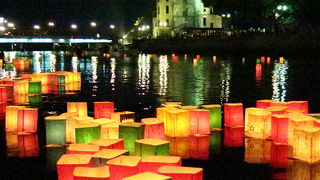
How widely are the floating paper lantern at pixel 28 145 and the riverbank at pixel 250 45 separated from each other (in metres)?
42.5

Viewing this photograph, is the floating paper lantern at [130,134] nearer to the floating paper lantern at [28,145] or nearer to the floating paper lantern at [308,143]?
the floating paper lantern at [28,145]

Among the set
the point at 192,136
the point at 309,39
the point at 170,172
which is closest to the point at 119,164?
the point at 170,172

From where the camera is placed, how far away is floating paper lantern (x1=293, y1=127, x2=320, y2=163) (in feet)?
24.0

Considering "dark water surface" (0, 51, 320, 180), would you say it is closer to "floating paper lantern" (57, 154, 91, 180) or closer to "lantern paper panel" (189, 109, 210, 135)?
"lantern paper panel" (189, 109, 210, 135)

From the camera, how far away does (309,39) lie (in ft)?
158

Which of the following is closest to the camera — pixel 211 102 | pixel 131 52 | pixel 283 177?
pixel 283 177

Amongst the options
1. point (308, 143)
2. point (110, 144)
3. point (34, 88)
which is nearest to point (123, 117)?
point (110, 144)

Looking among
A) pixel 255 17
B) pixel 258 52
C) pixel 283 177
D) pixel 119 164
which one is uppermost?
pixel 255 17

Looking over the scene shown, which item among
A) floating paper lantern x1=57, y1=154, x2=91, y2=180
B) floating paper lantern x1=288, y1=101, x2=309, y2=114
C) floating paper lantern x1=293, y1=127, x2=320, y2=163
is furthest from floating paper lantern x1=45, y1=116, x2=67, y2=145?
floating paper lantern x1=288, y1=101, x2=309, y2=114

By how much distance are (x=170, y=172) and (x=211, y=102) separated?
9279 mm

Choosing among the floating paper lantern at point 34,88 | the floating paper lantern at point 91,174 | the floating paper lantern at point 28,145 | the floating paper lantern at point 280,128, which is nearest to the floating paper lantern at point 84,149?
the floating paper lantern at point 91,174

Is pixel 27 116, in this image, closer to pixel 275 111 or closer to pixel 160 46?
pixel 275 111

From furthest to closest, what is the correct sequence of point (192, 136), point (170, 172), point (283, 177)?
1. point (192, 136)
2. point (283, 177)
3. point (170, 172)

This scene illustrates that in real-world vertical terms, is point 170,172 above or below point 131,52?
below
